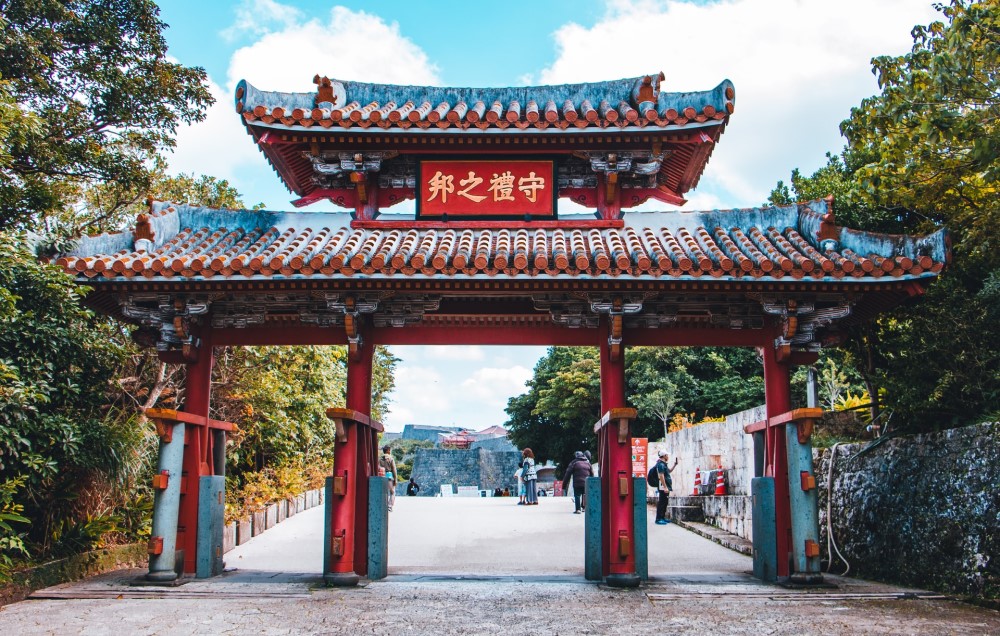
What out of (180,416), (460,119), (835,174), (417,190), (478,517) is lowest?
(478,517)

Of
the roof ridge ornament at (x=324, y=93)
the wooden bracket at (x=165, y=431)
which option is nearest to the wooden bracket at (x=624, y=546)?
the wooden bracket at (x=165, y=431)

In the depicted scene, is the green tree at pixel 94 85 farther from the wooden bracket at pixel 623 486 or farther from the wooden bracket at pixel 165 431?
the wooden bracket at pixel 623 486

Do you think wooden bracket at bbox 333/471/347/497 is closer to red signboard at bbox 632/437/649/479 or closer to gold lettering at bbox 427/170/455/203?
gold lettering at bbox 427/170/455/203

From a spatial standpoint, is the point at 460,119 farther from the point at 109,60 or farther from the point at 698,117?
the point at 109,60

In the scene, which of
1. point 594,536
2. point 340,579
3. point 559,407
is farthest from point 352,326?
point 559,407

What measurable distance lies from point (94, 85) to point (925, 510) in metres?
14.6

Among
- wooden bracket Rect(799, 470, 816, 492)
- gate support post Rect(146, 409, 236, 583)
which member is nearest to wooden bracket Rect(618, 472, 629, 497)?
wooden bracket Rect(799, 470, 816, 492)

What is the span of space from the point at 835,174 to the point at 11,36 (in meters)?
16.6

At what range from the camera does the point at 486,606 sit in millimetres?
A: 7508

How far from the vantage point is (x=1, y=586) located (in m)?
7.89

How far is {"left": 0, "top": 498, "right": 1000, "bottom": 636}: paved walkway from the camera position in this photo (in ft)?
21.8

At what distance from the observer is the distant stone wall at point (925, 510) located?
7.84 m

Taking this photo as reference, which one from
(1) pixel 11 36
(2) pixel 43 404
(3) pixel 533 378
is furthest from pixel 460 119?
(3) pixel 533 378

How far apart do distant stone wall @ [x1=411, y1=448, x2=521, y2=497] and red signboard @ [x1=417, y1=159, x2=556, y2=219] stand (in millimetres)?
41806
